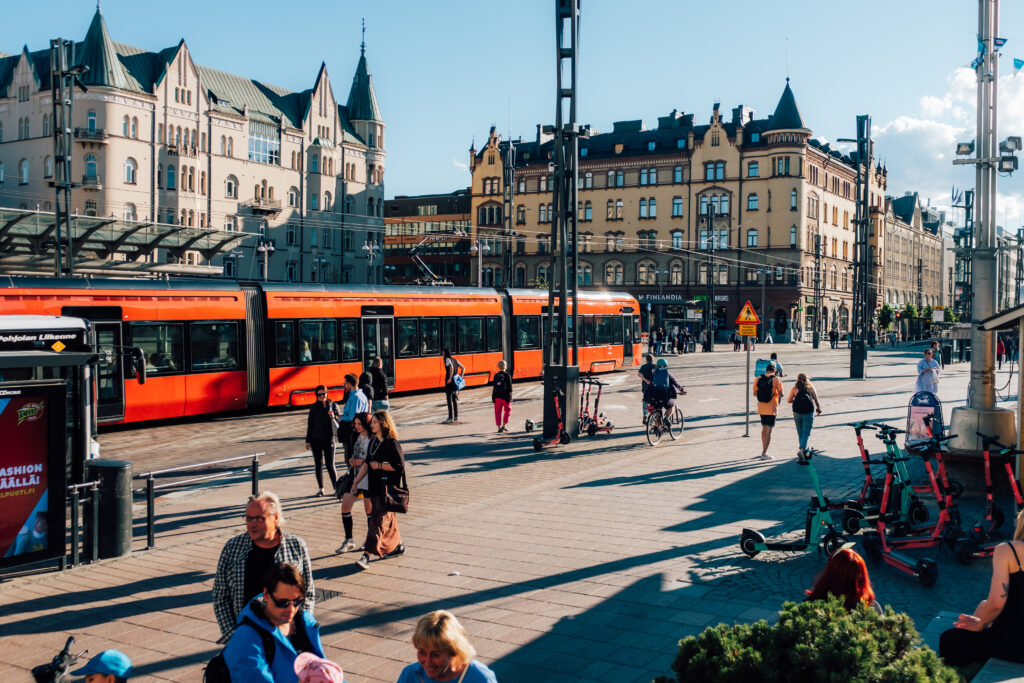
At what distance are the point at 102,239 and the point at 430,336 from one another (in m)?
10.7

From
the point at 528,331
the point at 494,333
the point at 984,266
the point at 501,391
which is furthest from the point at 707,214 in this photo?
the point at 984,266

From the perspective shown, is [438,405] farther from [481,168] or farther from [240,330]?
[481,168]

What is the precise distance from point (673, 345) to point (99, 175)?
42.9 m

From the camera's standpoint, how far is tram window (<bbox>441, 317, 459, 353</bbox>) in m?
28.4

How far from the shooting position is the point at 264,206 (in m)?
79.6

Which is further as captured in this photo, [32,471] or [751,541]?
[751,541]

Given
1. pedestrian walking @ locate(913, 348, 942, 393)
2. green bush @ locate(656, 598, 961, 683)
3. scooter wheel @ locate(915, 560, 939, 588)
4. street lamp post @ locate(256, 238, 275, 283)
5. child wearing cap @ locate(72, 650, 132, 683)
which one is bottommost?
scooter wheel @ locate(915, 560, 939, 588)

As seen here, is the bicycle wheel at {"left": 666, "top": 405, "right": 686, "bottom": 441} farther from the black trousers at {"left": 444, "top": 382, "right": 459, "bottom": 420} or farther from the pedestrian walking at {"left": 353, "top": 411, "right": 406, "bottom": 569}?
the pedestrian walking at {"left": 353, "top": 411, "right": 406, "bottom": 569}

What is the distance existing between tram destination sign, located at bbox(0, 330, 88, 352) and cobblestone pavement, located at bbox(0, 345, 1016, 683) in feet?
7.17

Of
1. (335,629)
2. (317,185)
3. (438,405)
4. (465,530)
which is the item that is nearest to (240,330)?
(438,405)

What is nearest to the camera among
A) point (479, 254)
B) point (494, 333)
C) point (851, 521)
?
point (851, 521)

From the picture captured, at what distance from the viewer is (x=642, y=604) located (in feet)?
26.0

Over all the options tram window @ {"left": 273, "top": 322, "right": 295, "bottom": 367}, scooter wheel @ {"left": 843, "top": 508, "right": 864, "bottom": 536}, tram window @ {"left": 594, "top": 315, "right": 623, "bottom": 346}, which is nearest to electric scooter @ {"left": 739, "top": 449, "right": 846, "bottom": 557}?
scooter wheel @ {"left": 843, "top": 508, "right": 864, "bottom": 536}

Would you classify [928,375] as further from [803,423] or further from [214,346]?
[214,346]
